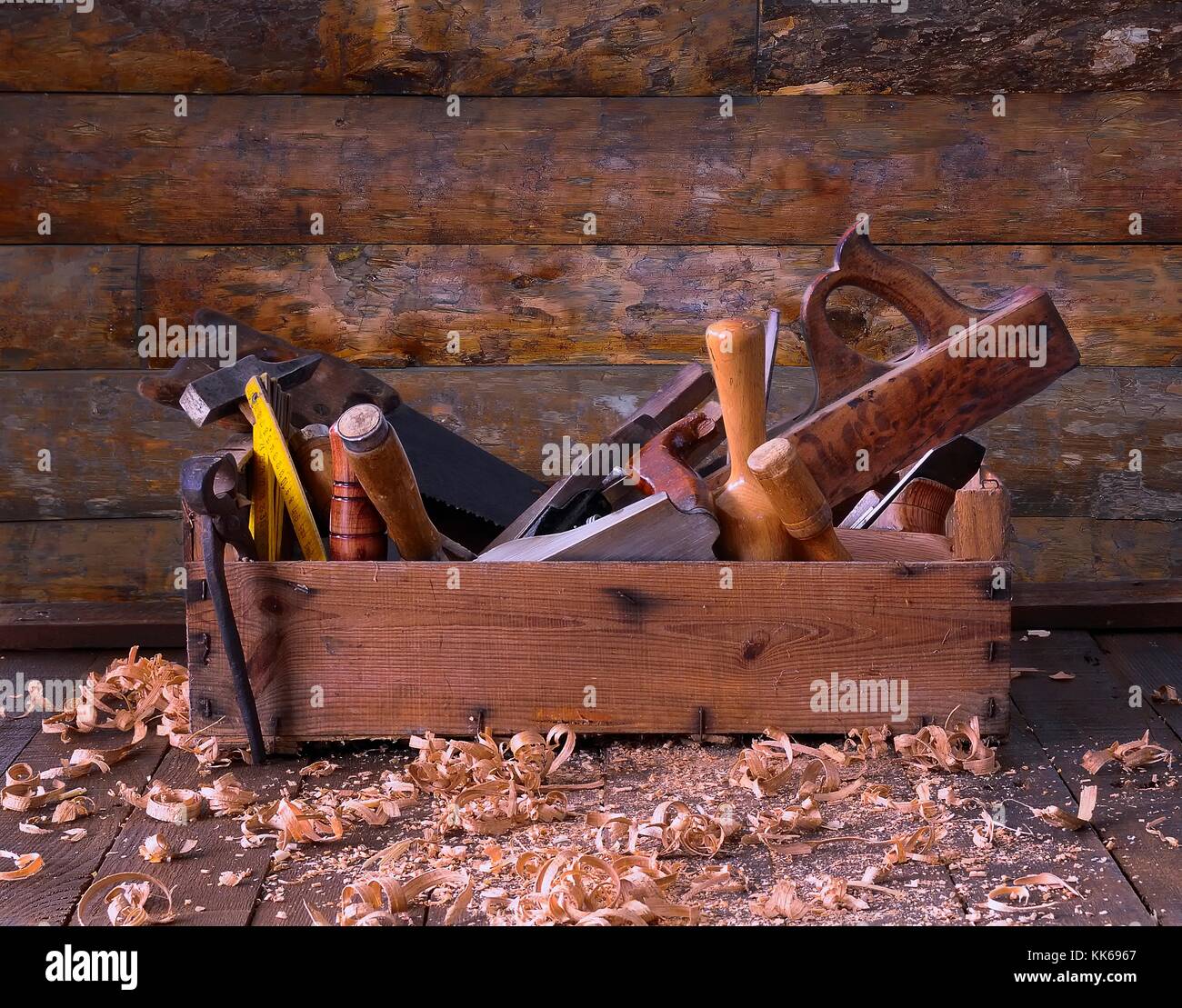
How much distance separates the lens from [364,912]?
1.15 m

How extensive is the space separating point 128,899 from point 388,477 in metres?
0.52

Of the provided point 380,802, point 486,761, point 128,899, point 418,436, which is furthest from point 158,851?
point 418,436

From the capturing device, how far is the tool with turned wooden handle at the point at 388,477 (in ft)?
4.63

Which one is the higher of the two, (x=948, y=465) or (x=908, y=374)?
(x=908, y=374)

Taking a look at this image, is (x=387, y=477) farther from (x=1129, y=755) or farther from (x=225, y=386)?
(x=1129, y=755)

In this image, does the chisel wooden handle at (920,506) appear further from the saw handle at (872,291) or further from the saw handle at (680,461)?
the saw handle at (680,461)

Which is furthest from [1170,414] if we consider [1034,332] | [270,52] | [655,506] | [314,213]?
[270,52]

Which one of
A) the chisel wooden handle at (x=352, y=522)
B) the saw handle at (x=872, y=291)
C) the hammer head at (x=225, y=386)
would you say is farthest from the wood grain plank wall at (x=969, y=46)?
the chisel wooden handle at (x=352, y=522)

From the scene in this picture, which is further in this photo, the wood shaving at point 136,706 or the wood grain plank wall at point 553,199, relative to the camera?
the wood grain plank wall at point 553,199

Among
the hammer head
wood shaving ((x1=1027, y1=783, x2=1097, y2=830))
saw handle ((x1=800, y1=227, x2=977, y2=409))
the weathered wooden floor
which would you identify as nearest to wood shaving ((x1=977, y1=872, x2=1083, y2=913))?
the weathered wooden floor

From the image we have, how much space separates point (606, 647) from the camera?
1523 millimetres

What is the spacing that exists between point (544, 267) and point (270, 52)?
24.5 inches

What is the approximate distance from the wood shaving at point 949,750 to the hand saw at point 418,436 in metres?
0.69

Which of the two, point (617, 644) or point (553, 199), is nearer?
point (617, 644)
